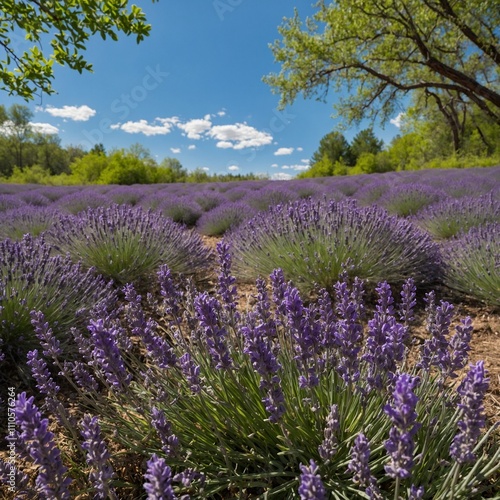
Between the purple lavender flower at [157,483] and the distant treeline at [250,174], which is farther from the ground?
the distant treeline at [250,174]

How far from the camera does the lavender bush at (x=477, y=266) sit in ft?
9.27

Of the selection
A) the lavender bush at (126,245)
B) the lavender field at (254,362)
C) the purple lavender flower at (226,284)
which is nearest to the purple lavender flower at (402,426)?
the lavender field at (254,362)

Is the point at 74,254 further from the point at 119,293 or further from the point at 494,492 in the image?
the point at 494,492

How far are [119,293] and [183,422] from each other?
7.32 feet

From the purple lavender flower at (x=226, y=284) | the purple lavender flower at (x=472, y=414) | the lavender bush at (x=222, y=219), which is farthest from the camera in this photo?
the lavender bush at (x=222, y=219)

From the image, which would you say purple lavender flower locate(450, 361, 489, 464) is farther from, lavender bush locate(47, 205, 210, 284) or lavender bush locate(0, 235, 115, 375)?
lavender bush locate(47, 205, 210, 284)

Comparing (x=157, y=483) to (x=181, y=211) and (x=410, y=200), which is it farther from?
(x=181, y=211)

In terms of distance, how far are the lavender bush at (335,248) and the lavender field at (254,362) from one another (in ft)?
0.07

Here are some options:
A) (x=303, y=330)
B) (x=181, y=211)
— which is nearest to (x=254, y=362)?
(x=303, y=330)

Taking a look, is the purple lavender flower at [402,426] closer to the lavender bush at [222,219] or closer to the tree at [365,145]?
the lavender bush at [222,219]

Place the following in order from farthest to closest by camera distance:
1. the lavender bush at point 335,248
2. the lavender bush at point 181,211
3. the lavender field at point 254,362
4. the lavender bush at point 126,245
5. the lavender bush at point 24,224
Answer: the lavender bush at point 181,211, the lavender bush at point 24,224, the lavender bush at point 126,245, the lavender bush at point 335,248, the lavender field at point 254,362

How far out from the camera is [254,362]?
1006 mm

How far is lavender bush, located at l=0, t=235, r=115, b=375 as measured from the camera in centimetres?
217

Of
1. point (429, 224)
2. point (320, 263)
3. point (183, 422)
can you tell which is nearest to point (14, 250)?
Answer: point (183, 422)
